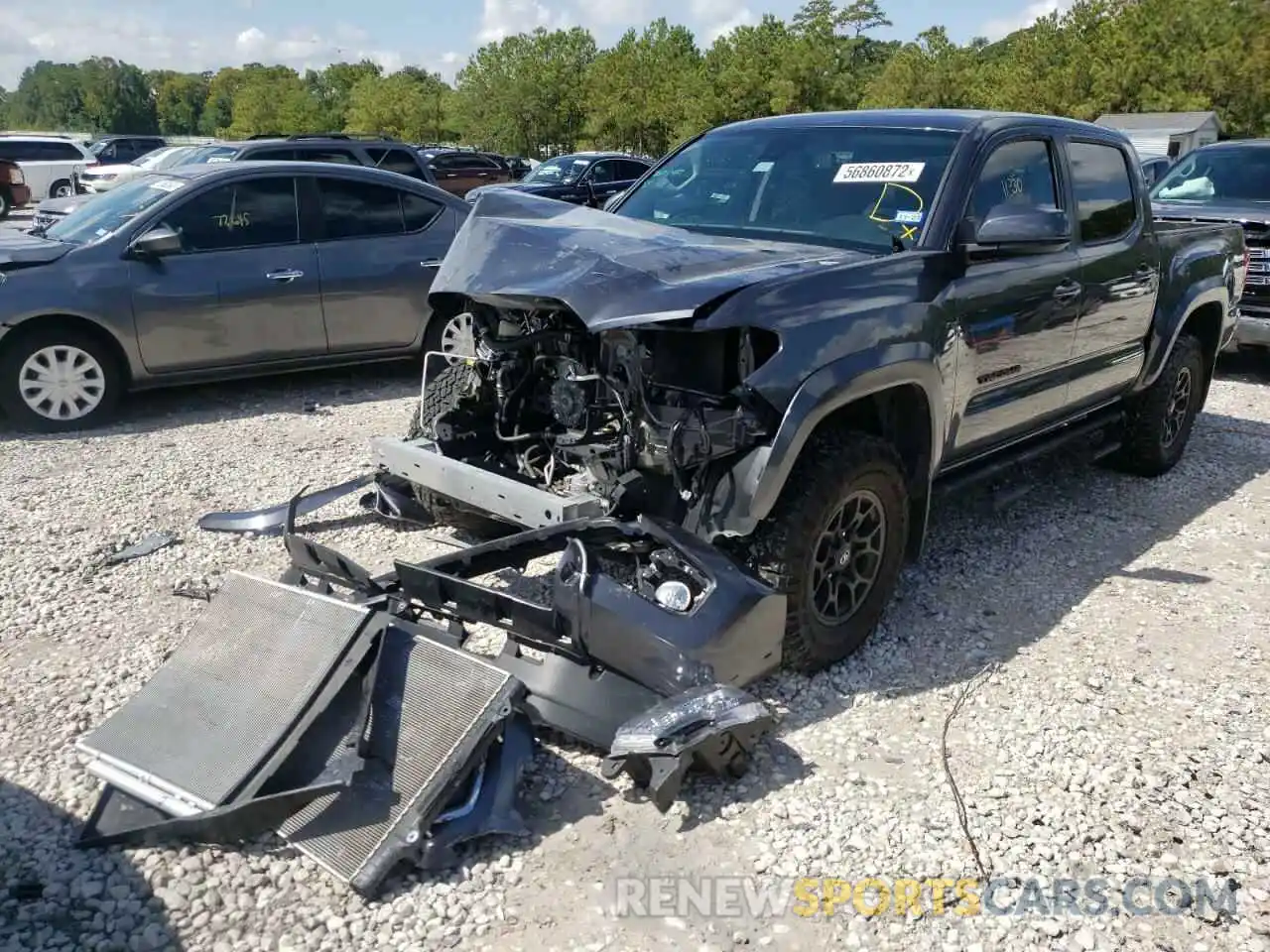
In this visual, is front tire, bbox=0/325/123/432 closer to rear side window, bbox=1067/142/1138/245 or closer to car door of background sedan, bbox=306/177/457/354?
car door of background sedan, bbox=306/177/457/354

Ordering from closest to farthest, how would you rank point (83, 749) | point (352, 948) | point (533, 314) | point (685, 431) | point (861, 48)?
point (352, 948)
point (83, 749)
point (685, 431)
point (533, 314)
point (861, 48)

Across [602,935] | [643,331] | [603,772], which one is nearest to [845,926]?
[602,935]

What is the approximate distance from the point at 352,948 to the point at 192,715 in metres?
0.94

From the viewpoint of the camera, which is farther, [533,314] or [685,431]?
[533,314]

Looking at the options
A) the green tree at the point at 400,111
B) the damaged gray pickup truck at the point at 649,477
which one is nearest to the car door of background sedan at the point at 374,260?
the damaged gray pickup truck at the point at 649,477

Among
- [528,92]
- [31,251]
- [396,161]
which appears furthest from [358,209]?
[528,92]

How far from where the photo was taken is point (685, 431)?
3281 millimetres

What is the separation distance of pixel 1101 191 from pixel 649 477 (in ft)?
10.3

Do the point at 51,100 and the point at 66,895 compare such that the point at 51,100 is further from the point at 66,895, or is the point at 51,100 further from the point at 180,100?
Result: the point at 66,895

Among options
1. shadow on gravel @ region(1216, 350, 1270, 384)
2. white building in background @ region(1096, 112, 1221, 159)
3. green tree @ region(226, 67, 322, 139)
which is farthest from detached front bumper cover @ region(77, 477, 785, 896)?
green tree @ region(226, 67, 322, 139)

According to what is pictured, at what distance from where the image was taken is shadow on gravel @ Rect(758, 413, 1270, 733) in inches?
153

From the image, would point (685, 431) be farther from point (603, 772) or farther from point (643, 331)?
point (603, 772)

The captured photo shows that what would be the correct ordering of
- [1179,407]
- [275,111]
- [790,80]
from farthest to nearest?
[275,111]
[790,80]
[1179,407]

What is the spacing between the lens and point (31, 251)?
664cm
